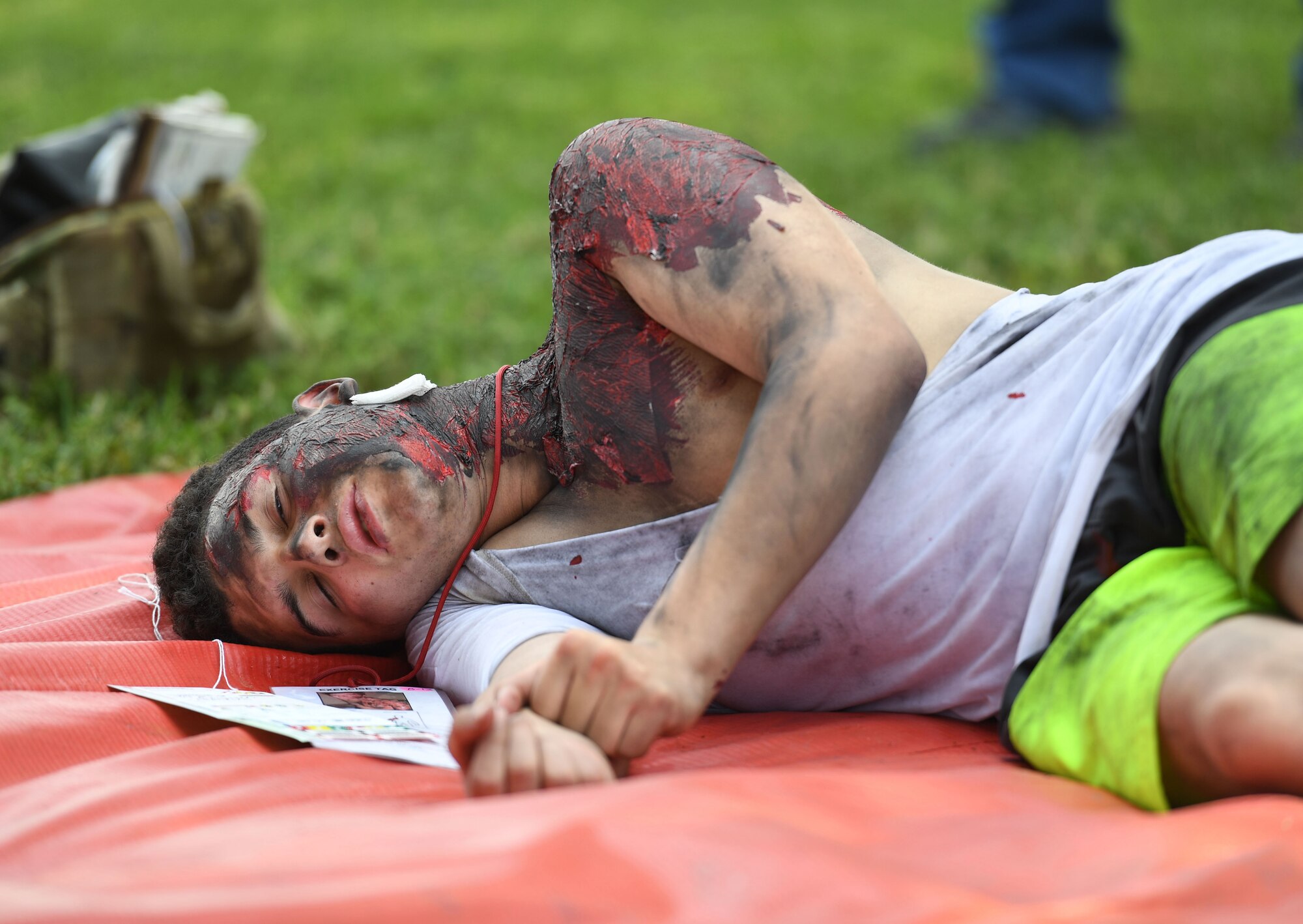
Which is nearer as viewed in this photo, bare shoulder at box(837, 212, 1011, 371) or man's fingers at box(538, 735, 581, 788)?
man's fingers at box(538, 735, 581, 788)

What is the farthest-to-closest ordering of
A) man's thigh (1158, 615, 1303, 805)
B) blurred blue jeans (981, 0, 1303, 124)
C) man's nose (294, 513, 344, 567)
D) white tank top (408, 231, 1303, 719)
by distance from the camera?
blurred blue jeans (981, 0, 1303, 124)
man's nose (294, 513, 344, 567)
white tank top (408, 231, 1303, 719)
man's thigh (1158, 615, 1303, 805)

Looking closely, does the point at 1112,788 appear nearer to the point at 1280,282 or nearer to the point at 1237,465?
the point at 1237,465

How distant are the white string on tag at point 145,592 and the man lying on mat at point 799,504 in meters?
0.08

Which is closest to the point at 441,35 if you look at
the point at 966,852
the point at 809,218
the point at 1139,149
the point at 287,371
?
the point at 1139,149

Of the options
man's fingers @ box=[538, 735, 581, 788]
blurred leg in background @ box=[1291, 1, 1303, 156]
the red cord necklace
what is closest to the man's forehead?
the red cord necklace

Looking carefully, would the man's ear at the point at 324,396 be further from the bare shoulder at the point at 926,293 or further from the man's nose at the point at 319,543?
the bare shoulder at the point at 926,293

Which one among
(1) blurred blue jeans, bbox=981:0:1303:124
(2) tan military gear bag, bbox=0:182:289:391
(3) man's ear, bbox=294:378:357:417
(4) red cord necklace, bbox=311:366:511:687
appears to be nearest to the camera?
(4) red cord necklace, bbox=311:366:511:687

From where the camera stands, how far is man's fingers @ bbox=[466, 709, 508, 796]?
4.36ft

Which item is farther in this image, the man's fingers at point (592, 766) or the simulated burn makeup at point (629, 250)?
the simulated burn makeup at point (629, 250)

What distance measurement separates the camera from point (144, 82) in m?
6.98

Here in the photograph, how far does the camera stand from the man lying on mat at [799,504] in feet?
4.50

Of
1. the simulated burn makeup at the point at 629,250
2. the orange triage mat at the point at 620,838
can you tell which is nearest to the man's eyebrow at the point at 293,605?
the orange triage mat at the point at 620,838

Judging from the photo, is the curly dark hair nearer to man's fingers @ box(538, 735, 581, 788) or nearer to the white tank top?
the white tank top

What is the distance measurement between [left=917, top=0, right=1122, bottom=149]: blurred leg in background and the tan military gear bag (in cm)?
385
